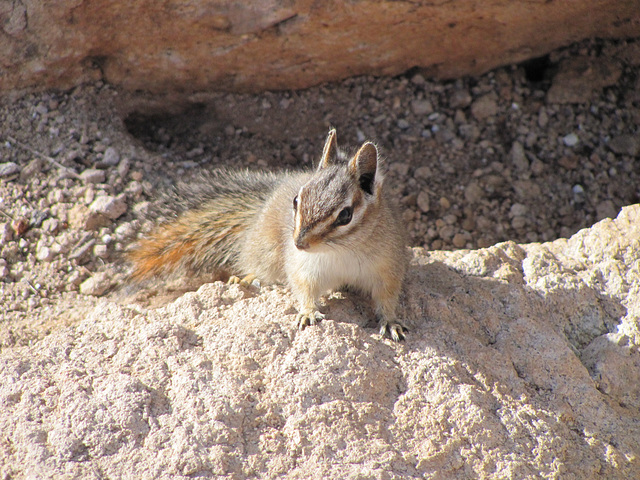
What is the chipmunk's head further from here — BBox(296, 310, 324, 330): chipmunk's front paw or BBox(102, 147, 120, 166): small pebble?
BBox(102, 147, 120, 166): small pebble

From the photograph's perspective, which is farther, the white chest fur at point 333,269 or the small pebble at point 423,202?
the small pebble at point 423,202

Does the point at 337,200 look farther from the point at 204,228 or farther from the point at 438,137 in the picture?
the point at 438,137

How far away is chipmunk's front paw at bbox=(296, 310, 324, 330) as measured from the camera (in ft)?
9.23

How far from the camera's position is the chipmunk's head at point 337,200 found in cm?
269

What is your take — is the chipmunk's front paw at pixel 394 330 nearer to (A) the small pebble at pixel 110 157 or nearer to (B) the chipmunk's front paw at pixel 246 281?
(B) the chipmunk's front paw at pixel 246 281

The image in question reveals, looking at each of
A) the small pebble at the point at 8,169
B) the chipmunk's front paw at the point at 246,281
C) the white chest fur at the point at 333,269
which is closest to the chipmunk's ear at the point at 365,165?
the white chest fur at the point at 333,269

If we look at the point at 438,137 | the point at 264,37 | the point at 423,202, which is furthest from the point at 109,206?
the point at 438,137

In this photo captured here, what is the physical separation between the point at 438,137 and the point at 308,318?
9.07ft

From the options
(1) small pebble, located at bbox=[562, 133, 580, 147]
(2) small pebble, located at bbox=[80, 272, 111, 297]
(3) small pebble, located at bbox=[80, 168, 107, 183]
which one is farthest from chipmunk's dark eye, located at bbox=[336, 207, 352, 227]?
(1) small pebble, located at bbox=[562, 133, 580, 147]

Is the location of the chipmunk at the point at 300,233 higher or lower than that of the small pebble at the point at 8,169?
lower

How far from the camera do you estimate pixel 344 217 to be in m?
2.81

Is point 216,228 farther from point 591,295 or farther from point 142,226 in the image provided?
point 591,295

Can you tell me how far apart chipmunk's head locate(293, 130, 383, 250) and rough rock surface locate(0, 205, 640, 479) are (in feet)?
1.42

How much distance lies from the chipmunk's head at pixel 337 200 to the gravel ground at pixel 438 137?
1.75 m
